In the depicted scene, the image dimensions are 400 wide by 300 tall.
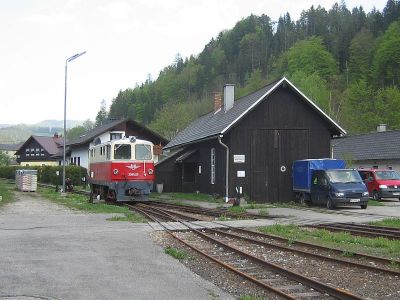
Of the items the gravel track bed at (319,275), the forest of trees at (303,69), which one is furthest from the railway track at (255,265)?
the forest of trees at (303,69)

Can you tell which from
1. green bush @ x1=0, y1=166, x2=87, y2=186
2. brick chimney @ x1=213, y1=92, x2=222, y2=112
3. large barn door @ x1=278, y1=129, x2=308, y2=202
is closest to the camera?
large barn door @ x1=278, y1=129, x2=308, y2=202

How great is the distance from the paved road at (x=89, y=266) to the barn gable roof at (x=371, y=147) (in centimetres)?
2916

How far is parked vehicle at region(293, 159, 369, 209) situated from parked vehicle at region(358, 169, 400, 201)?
5201mm

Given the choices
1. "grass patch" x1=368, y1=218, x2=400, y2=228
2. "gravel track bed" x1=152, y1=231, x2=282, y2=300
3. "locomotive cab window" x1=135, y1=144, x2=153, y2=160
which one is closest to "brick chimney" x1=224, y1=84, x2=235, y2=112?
"locomotive cab window" x1=135, y1=144, x2=153, y2=160

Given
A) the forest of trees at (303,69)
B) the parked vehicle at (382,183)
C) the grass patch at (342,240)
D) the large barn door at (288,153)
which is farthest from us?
the forest of trees at (303,69)

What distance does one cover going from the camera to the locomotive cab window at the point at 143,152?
26844 millimetres

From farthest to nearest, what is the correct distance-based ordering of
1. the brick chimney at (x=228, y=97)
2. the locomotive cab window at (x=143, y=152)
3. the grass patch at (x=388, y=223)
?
1. the brick chimney at (x=228, y=97)
2. the locomotive cab window at (x=143, y=152)
3. the grass patch at (x=388, y=223)

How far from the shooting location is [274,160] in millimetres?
29828

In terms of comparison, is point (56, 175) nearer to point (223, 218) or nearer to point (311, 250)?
point (223, 218)

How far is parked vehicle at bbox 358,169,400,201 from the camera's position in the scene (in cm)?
3031

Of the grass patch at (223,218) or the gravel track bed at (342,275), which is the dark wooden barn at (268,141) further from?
the gravel track bed at (342,275)

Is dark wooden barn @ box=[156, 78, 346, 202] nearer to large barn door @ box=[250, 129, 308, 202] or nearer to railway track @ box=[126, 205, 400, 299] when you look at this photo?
large barn door @ box=[250, 129, 308, 202]

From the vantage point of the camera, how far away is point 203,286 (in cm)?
833

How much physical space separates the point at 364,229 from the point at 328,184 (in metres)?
8.86
